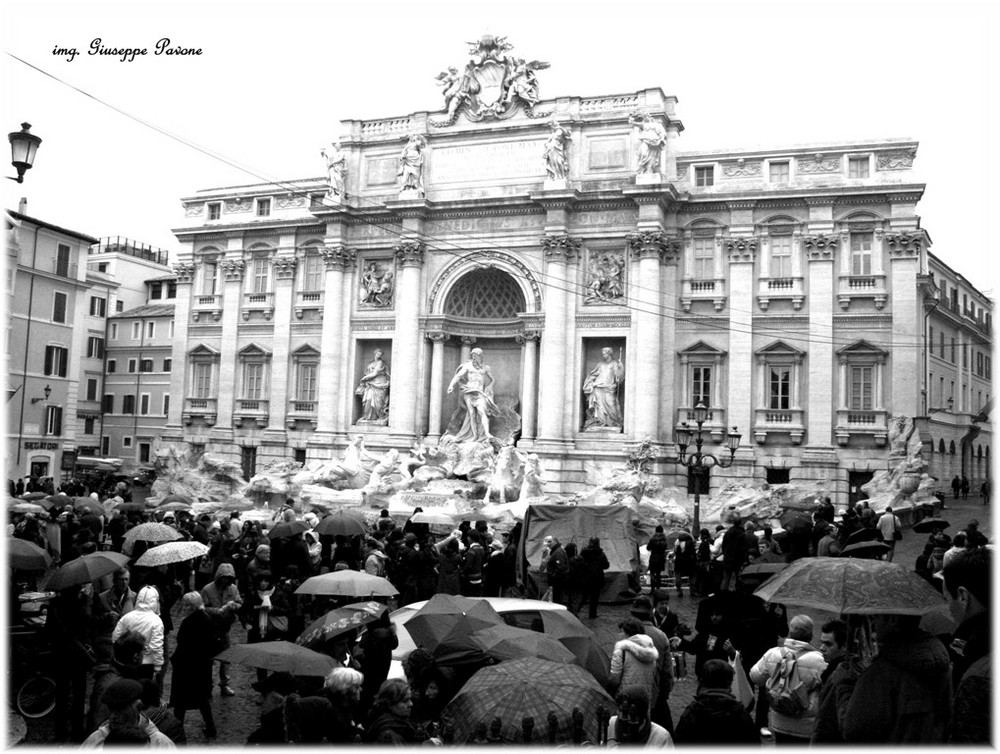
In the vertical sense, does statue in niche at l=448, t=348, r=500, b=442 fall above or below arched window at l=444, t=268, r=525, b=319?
below

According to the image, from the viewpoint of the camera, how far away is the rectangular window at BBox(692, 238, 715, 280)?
3397 centimetres

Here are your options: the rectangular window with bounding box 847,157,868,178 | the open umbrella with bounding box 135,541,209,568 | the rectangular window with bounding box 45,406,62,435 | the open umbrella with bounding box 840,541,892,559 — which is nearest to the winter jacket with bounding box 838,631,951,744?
the open umbrella with bounding box 840,541,892,559

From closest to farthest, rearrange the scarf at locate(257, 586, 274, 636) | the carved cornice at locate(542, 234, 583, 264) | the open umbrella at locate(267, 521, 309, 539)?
the scarf at locate(257, 586, 274, 636) < the open umbrella at locate(267, 521, 309, 539) < the carved cornice at locate(542, 234, 583, 264)

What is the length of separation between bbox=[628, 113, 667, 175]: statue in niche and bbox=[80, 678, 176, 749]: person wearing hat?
29.7 metres

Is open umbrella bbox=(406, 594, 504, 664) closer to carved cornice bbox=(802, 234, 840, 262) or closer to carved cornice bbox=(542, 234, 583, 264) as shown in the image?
carved cornice bbox=(542, 234, 583, 264)

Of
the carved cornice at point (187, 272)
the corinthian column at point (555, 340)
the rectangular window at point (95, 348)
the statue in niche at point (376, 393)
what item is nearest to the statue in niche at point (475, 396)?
the corinthian column at point (555, 340)

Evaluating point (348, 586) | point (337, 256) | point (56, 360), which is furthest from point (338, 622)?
point (56, 360)

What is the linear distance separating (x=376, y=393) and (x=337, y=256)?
573cm

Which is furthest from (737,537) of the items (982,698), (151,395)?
(151,395)

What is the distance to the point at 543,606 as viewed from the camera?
411 inches

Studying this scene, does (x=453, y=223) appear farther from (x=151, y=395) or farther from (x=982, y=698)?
(x=982, y=698)

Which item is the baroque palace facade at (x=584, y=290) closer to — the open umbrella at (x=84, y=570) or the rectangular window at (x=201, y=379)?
the rectangular window at (x=201, y=379)

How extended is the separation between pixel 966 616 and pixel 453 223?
32331 millimetres

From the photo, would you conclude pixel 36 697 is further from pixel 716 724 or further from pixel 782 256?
pixel 782 256
